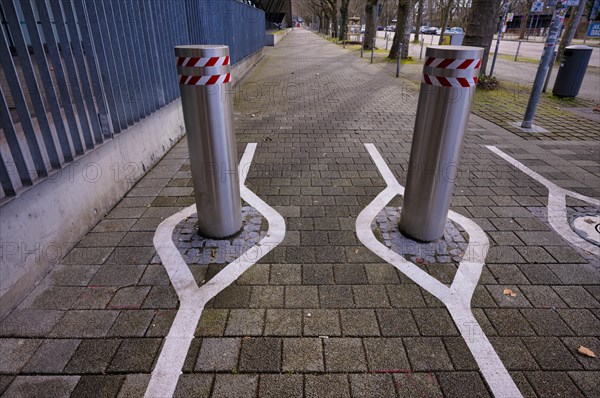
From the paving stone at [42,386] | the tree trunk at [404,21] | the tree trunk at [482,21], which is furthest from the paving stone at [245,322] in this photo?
the tree trunk at [404,21]

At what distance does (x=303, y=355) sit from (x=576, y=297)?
2.27 m

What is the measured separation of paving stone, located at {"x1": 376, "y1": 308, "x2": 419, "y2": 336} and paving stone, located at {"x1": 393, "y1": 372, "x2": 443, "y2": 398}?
327mm

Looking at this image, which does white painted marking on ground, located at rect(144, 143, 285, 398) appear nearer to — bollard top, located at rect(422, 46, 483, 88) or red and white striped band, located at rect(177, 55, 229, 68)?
red and white striped band, located at rect(177, 55, 229, 68)

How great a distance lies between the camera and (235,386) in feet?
7.00

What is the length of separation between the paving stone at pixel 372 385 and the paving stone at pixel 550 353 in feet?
3.38

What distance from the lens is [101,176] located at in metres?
3.90

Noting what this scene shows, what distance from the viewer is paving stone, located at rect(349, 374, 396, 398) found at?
2.10 meters

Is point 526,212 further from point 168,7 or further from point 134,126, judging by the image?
point 168,7

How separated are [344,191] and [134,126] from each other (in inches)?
115

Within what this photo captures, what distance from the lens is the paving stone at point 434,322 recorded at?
2.52 metres

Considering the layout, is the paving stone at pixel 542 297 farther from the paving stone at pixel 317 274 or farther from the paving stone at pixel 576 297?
the paving stone at pixel 317 274

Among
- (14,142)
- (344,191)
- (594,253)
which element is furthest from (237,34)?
(594,253)

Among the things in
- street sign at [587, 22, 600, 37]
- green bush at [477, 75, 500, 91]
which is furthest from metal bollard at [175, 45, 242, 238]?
street sign at [587, 22, 600, 37]

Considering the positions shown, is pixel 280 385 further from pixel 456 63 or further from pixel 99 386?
pixel 456 63
